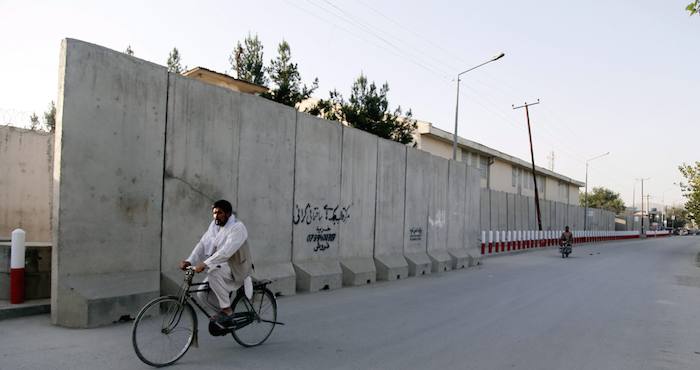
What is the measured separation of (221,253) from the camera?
5.44 meters

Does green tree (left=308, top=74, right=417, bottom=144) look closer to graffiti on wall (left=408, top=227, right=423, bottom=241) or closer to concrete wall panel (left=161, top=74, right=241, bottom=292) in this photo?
graffiti on wall (left=408, top=227, right=423, bottom=241)

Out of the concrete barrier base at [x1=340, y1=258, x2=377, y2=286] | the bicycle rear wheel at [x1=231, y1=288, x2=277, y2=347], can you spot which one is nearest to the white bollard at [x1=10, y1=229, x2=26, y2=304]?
the bicycle rear wheel at [x1=231, y1=288, x2=277, y2=347]

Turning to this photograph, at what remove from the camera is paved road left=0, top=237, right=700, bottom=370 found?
216 inches

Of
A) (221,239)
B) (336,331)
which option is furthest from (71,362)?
(336,331)

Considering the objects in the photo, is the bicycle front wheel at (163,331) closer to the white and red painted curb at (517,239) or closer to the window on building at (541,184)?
the white and red painted curb at (517,239)

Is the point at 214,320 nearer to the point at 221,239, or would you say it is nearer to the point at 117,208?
the point at 221,239

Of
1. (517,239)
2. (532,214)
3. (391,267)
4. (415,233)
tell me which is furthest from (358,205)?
(532,214)

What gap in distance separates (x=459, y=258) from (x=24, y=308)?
46.1 feet

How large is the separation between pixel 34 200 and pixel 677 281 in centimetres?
1776

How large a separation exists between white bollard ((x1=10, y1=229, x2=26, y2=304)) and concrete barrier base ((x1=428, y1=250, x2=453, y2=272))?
11623mm

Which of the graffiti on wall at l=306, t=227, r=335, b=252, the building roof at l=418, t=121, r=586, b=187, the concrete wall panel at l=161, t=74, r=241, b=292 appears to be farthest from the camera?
the building roof at l=418, t=121, r=586, b=187

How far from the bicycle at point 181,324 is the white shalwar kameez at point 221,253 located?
151 millimetres

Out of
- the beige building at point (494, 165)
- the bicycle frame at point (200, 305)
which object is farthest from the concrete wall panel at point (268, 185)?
the beige building at point (494, 165)

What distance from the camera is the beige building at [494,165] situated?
35344 mm
